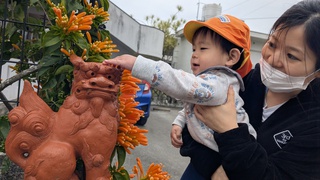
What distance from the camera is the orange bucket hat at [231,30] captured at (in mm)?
1136

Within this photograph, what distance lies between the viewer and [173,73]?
3.21 ft

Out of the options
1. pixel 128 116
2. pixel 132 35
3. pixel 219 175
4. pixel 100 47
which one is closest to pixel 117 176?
pixel 128 116

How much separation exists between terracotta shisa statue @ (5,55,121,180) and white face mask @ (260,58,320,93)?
0.54 metres

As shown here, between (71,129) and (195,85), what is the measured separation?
0.48 meters

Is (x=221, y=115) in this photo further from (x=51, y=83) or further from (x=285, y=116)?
(x=51, y=83)

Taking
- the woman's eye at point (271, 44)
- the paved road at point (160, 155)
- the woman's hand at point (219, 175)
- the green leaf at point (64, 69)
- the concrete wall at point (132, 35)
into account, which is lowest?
the paved road at point (160, 155)

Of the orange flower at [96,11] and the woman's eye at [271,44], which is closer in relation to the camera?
the woman's eye at [271,44]

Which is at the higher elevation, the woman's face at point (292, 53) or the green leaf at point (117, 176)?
the woman's face at point (292, 53)

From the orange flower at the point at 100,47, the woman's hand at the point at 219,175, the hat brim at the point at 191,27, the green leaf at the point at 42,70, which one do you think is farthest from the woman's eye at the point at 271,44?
the green leaf at the point at 42,70

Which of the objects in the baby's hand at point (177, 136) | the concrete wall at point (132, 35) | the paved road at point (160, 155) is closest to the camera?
the baby's hand at point (177, 136)

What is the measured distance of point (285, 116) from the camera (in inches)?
41.7

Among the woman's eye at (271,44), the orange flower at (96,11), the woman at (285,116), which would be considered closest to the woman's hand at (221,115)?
the woman at (285,116)

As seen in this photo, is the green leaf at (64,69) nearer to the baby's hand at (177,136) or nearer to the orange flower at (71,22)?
the orange flower at (71,22)

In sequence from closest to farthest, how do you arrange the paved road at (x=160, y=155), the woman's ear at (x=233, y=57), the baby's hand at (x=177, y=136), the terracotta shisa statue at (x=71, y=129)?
1. the terracotta shisa statue at (x=71, y=129)
2. the woman's ear at (x=233, y=57)
3. the baby's hand at (x=177, y=136)
4. the paved road at (x=160, y=155)
